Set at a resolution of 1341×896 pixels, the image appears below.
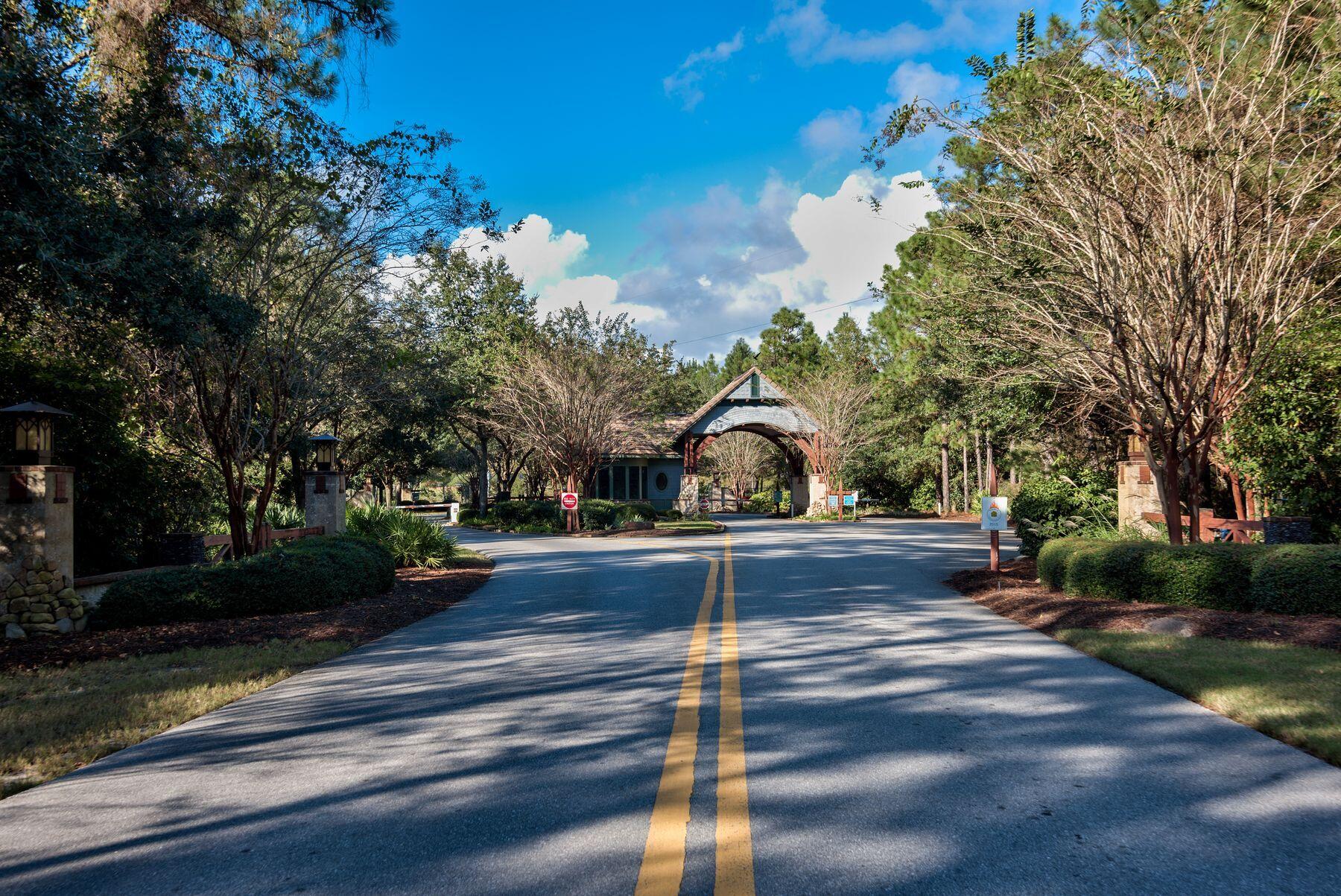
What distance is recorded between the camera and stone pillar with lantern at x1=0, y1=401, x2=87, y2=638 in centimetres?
883

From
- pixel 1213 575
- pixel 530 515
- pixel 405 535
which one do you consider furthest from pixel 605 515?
pixel 1213 575

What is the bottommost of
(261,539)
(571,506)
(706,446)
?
(261,539)

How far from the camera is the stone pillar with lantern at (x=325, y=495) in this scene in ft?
52.1

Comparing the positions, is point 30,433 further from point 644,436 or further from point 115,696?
point 644,436

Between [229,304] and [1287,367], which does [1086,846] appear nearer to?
[229,304]

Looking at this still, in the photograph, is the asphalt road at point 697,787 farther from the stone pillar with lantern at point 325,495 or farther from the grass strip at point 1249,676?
the stone pillar with lantern at point 325,495

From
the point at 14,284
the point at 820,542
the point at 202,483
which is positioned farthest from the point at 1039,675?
the point at 820,542

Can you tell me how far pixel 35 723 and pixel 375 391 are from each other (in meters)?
14.8

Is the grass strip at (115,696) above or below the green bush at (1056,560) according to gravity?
below

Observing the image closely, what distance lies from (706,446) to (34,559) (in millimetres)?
33643

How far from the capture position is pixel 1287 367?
1209 cm

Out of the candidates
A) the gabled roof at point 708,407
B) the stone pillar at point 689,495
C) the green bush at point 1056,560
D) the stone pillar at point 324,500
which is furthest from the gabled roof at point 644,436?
the green bush at point 1056,560

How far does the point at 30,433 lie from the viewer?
917 cm

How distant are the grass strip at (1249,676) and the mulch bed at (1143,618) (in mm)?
308
